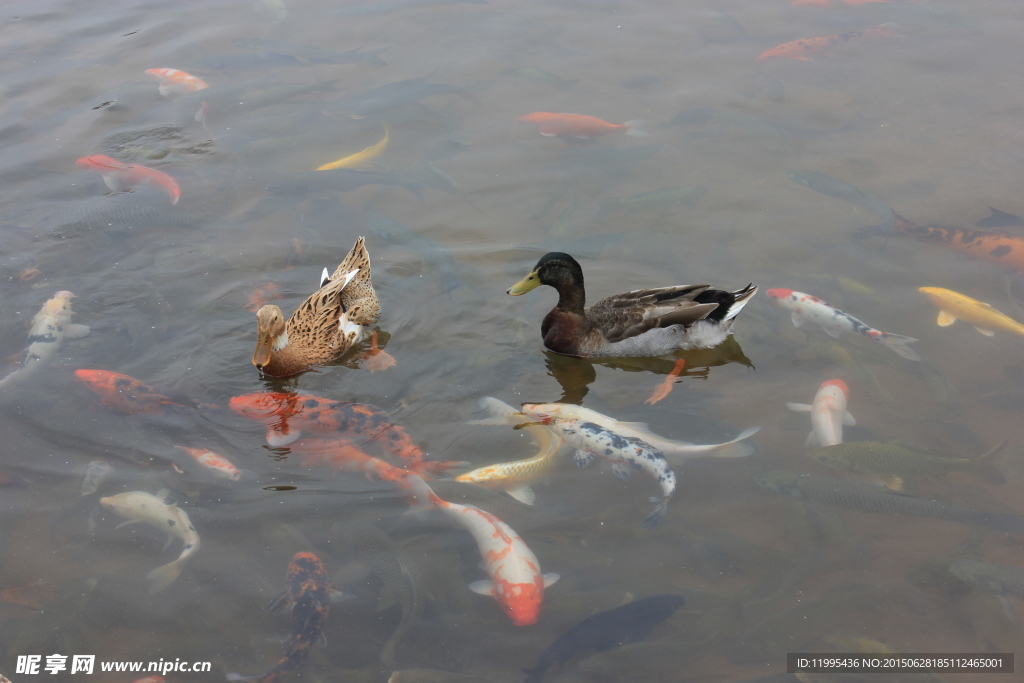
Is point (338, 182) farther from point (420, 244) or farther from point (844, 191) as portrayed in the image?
point (844, 191)

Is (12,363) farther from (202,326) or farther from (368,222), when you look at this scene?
(368,222)

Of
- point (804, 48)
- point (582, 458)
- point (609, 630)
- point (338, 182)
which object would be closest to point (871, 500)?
point (582, 458)

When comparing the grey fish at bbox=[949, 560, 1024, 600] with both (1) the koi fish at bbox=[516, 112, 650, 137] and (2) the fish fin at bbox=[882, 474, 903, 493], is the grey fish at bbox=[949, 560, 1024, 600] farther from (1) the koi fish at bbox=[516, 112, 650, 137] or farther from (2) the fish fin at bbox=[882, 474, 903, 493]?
(1) the koi fish at bbox=[516, 112, 650, 137]

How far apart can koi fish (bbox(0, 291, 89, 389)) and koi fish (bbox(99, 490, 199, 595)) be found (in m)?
1.81

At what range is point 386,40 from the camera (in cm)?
1173

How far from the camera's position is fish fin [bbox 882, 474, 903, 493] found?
16.4 ft

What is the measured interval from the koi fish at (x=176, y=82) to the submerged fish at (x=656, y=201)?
6.14 m

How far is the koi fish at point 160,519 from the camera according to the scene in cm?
456

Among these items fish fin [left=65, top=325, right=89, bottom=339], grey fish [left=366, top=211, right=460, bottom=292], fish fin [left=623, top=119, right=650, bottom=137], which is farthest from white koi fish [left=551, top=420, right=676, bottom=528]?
fish fin [left=623, top=119, right=650, bottom=137]

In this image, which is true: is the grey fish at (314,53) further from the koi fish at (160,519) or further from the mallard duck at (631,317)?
the koi fish at (160,519)

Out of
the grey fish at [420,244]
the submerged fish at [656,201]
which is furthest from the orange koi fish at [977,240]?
the grey fish at [420,244]

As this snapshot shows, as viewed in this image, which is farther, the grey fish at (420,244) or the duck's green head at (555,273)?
the grey fish at (420,244)

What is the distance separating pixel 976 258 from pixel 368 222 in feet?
20.3

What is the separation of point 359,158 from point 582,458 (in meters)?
5.40
